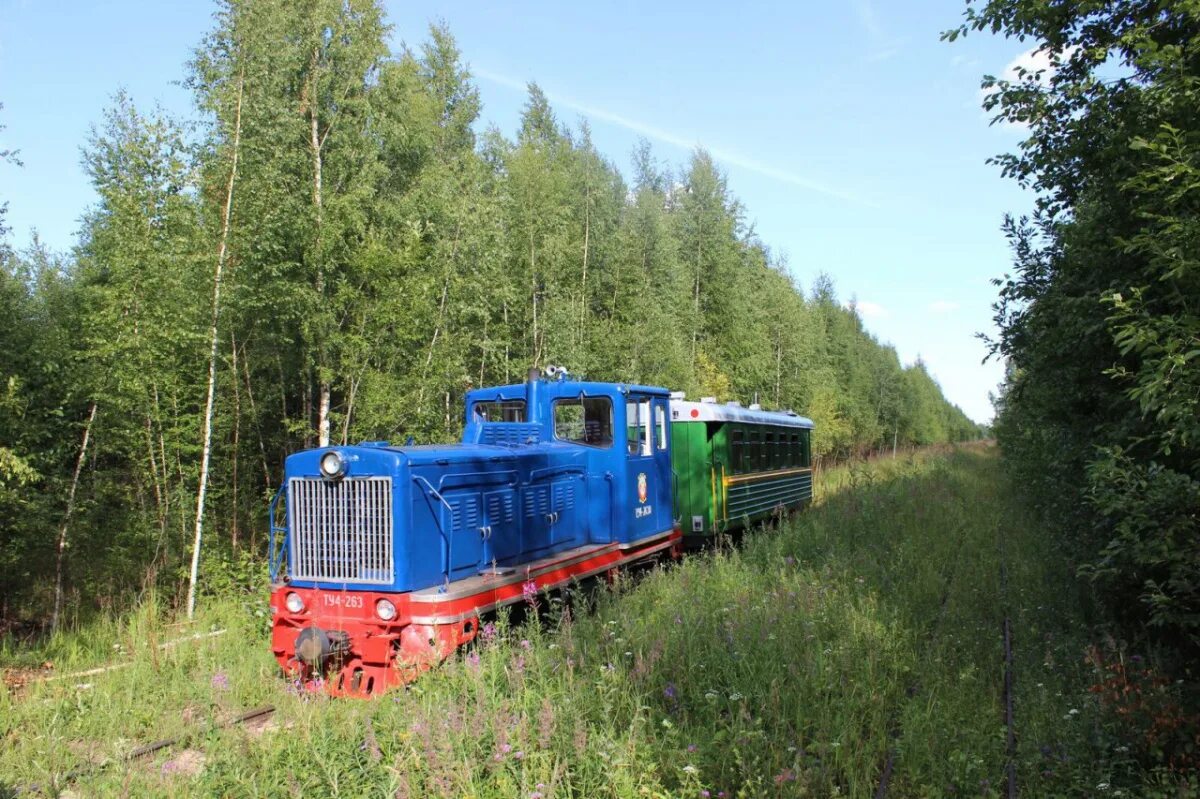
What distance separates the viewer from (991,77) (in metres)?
6.18

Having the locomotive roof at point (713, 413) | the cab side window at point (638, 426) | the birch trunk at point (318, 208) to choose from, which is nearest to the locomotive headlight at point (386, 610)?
the cab side window at point (638, 426)

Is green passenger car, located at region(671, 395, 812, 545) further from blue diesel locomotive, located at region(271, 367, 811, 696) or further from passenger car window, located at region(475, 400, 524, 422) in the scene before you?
blue diesel locomotive, located at region(271, 367, 811, 696)

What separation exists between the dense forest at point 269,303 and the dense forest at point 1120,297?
8.95 metres

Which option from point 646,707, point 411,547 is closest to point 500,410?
point 411,547

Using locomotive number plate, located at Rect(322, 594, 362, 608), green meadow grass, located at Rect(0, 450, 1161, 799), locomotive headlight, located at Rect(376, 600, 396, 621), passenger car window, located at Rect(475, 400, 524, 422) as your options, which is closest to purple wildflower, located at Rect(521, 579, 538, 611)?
green meadow grass, located at Rect(0, 450, 1161, 799)

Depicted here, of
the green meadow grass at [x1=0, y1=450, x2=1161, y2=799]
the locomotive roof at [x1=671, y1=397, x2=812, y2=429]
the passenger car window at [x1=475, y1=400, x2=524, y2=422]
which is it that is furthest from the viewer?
the locomotive roof at [x1=671, y1=397, x2=812, y2=429]

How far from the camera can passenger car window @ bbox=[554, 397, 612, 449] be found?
8.81 m

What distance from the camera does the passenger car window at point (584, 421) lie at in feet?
28.9

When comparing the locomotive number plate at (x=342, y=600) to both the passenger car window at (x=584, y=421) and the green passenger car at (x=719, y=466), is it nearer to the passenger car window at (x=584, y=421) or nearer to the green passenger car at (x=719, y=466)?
the passenger car window at (x=584, y=421)

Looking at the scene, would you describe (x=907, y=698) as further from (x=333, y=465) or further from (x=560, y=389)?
(x=560, y=389)

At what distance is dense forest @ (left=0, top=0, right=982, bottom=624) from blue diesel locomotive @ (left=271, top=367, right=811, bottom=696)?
3.23 metres

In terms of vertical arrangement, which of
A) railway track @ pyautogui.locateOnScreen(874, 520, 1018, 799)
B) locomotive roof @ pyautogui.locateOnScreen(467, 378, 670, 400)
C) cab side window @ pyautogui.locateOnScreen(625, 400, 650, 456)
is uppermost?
locomotive roof @ pyautogui.locateOnScreen(467, 378, 670, 400)

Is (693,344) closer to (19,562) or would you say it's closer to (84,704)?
(19,562)

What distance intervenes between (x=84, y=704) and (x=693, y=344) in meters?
24.0
